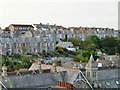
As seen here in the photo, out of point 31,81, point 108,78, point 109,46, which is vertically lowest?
point 109,46

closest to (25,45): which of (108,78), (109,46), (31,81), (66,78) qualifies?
(109,46)

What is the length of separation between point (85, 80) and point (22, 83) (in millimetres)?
7535

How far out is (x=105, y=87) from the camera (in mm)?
30266

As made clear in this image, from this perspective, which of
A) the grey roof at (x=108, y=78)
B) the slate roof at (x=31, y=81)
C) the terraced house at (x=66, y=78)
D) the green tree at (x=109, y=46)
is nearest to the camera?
the slate roof at (x=31, y=81)

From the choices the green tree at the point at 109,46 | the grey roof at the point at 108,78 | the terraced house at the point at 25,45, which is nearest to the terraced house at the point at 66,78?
the grey roof at the point at 108,78

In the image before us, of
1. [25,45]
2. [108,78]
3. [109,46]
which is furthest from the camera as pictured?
[109,46]

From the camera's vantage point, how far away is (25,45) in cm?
6675

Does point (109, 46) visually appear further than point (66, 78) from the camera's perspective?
Yes

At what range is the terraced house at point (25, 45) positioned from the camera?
61.6 metres

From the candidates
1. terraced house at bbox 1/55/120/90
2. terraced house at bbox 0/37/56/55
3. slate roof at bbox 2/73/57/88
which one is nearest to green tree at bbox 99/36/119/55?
terraced house at bbox 0/37/56/55

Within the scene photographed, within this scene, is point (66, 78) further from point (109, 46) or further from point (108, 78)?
point (109, 46)

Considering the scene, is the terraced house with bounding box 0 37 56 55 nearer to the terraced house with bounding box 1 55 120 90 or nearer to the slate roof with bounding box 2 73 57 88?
the terraced house with bounding box 1 55 120 90

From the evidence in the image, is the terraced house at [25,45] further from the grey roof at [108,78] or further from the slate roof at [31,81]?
the grey roof at [108,78]

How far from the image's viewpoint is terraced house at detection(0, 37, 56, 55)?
61569mm
